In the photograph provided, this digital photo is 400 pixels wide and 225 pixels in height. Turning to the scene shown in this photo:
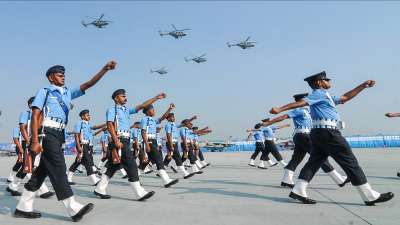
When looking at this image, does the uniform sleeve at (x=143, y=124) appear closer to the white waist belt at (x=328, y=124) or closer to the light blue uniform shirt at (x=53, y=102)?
the light blue uniform shirt at (x=53, y=102)

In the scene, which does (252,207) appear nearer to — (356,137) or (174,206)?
(174,206)

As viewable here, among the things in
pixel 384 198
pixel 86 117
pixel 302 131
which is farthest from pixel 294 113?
pixel 86 117

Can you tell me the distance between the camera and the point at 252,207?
19.1 ft

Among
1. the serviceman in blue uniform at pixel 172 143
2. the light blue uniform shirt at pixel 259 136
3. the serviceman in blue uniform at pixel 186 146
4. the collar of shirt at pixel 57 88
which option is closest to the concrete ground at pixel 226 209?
the collar of shirt at pixel 57 88

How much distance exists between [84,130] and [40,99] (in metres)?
5.86

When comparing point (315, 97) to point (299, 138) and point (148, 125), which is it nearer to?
point (299, 138)

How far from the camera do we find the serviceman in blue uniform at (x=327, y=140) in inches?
228

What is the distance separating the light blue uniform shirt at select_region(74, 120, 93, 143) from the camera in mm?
10648

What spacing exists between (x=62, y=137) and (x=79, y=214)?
113 cm

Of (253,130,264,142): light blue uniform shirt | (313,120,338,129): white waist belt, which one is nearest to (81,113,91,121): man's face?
(313,120,338,129): white waist belt

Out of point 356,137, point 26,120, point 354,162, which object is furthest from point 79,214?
point 356,137

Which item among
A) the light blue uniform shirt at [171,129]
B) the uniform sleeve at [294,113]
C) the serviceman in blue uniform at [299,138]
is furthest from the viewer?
the light blue uniform shirt at [171,129]

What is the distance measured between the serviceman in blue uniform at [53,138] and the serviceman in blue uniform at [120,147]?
160 centimetres

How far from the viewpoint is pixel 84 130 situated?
11.0 meters
